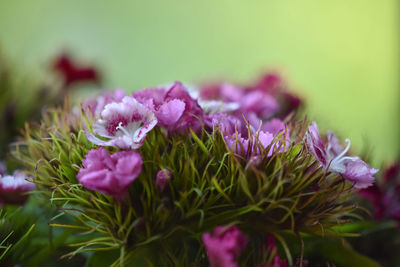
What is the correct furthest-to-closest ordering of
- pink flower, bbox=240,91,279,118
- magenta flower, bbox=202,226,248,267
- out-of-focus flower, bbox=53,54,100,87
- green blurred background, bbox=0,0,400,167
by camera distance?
green blurred background, bbox=0,0,400,167
out-of-focus flower, bbox=53,54,100,87
pink flower, bbox=240,91,279,118
magenta flower, bbox=202,226,248,267

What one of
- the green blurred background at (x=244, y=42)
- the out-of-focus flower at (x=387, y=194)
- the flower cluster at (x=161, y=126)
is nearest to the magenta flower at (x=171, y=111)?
the flower cluster at (x=161, y=126)

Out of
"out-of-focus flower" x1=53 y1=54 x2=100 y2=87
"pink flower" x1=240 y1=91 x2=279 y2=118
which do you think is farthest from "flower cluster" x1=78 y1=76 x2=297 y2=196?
"out-of-focus flower" x1=53 y1=54 x2=100 y2=87

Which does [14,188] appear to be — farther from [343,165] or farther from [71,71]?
[71,71]

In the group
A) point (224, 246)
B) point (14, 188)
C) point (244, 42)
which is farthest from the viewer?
point (244, 42)

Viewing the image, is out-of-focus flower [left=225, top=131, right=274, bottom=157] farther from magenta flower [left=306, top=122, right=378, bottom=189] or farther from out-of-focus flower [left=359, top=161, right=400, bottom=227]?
out-of-focus flower [left=359, top=161, right=400, bottom=227]

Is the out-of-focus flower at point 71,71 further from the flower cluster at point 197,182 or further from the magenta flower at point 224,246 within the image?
the magenta flower at point 224,246

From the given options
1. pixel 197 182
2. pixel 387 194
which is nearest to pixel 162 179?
pixel 197 182
